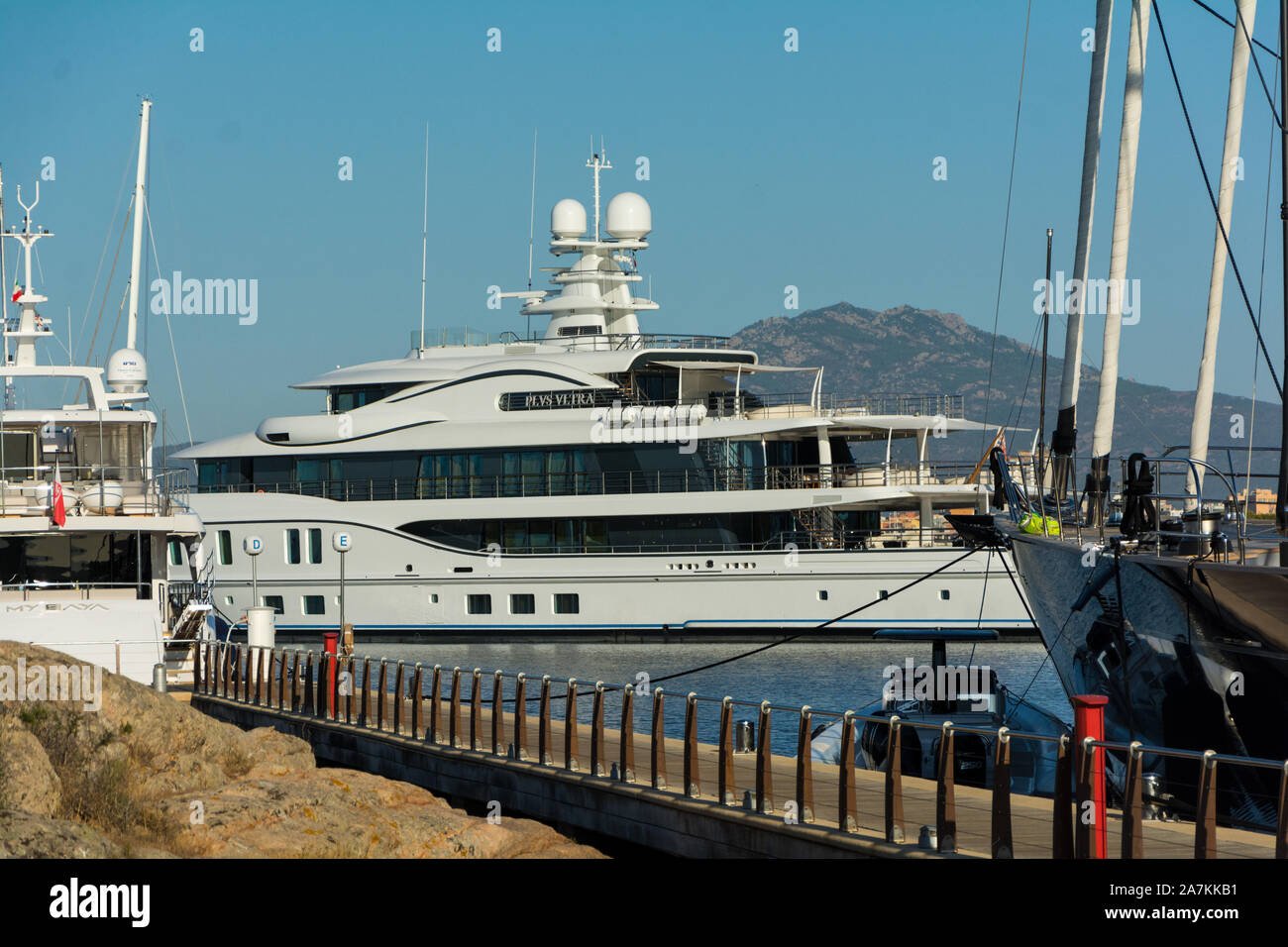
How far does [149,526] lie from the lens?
68.5 ft

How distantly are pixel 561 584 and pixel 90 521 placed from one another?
50.9 ft

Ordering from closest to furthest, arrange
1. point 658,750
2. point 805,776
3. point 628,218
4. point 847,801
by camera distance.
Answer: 1. point 847,801
2. point 805,776
3. point 658,750
4. point 628,218

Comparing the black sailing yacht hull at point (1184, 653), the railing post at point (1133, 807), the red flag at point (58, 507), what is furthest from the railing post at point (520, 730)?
the red flag at point (58, 507)

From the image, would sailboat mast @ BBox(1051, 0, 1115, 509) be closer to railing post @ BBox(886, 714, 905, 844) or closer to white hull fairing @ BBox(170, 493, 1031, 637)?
railing post @ BBox(886, 714, 905, 844)

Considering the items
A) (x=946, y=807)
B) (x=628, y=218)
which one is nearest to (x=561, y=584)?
(x=628, y=218)

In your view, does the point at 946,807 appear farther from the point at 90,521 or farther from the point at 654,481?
the point at 654,481

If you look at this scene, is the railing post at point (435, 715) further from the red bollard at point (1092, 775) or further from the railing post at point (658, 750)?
the red bollard at point (1092, 775)

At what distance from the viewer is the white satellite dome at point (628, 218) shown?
40656mm

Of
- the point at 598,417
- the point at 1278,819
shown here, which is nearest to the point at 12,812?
the point at 1278,819

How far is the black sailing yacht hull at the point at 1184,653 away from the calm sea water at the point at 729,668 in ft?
24.1

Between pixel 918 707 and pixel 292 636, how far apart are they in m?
20.9

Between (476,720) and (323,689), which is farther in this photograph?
(323,689)

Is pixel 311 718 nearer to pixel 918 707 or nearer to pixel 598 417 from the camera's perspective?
pixel 918 707

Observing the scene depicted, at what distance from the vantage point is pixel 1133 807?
9375 millimetres
